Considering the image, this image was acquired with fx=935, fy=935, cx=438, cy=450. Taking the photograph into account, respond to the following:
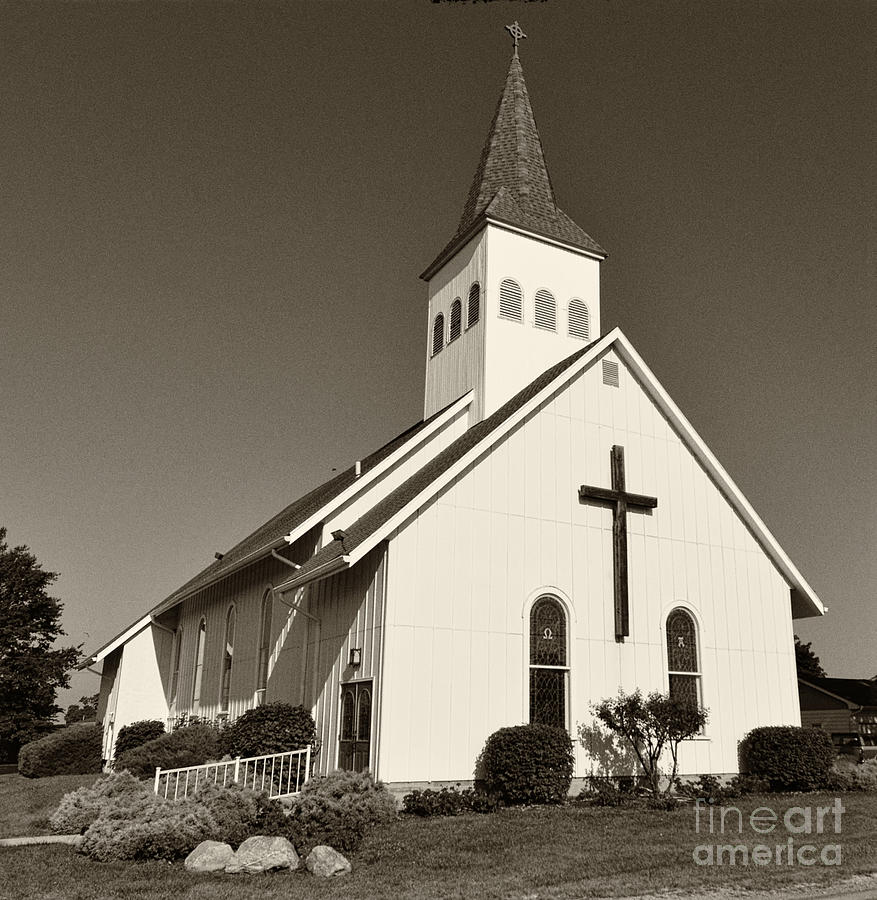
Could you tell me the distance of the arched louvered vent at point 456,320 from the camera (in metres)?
23.4

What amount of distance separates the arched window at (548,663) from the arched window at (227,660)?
9.68 m

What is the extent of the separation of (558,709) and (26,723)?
113 ft

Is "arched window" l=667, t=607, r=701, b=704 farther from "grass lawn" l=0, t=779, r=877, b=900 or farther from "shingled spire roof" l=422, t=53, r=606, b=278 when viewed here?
"shingled spire roof" l=422, t=53, r=606, b=278

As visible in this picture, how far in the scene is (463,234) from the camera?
23.6m

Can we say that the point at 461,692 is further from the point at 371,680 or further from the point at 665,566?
the point at 665,566

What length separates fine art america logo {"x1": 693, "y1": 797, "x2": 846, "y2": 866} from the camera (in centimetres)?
1057

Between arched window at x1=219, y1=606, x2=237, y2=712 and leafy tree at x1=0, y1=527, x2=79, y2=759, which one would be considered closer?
arched window at x1=219, y1=606, x2=237, y2=712

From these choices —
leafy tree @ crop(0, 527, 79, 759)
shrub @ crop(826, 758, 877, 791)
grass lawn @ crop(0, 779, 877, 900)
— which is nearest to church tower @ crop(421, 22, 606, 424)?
shrub @ crop(826, 758, 877, 791)

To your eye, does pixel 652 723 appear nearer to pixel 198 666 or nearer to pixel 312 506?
pixel 312 506

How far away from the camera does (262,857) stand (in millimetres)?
10188

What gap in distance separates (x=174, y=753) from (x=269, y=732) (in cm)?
Answer: 351

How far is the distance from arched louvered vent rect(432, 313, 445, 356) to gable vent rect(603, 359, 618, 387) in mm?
5950

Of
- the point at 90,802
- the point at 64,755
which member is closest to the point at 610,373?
the point at 90,802

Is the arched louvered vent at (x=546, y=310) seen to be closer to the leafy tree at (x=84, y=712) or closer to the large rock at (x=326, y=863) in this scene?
the large rock at (x=326, y=863)
